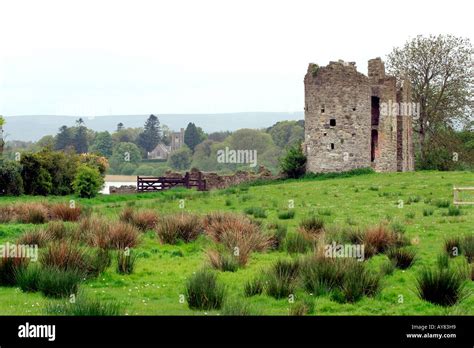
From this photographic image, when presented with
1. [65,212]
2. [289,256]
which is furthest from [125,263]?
[65,212]

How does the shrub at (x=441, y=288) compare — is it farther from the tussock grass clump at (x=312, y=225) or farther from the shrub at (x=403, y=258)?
the tussock grass clump at (x=312, y=225)

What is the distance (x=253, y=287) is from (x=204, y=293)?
1172mm

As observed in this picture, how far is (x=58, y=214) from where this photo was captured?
22.7 metres

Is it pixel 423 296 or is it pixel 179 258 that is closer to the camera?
pixel 423 296

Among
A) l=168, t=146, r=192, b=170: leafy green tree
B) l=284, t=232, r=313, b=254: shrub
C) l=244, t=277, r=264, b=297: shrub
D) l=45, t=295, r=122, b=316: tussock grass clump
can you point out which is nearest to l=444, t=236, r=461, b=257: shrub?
l=284, t=232, r=313, b=254: shrub

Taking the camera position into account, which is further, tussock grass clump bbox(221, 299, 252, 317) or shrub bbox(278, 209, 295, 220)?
shrub bbox(278, 209, 295, 220)

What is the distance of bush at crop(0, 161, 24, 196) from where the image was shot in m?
36.6

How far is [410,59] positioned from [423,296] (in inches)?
1625

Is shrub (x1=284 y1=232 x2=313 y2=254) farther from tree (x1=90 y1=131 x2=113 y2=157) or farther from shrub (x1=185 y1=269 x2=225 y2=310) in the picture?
tree (x1=90 y1=131 x2=113 y2=157)

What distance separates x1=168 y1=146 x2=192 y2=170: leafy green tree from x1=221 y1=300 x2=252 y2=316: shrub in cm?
9360

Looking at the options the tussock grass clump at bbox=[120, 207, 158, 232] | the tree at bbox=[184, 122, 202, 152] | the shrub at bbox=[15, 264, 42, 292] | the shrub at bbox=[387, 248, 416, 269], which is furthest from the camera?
the tree at bbox=[184, 122, 202, 152]

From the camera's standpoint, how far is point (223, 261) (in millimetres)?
14430
